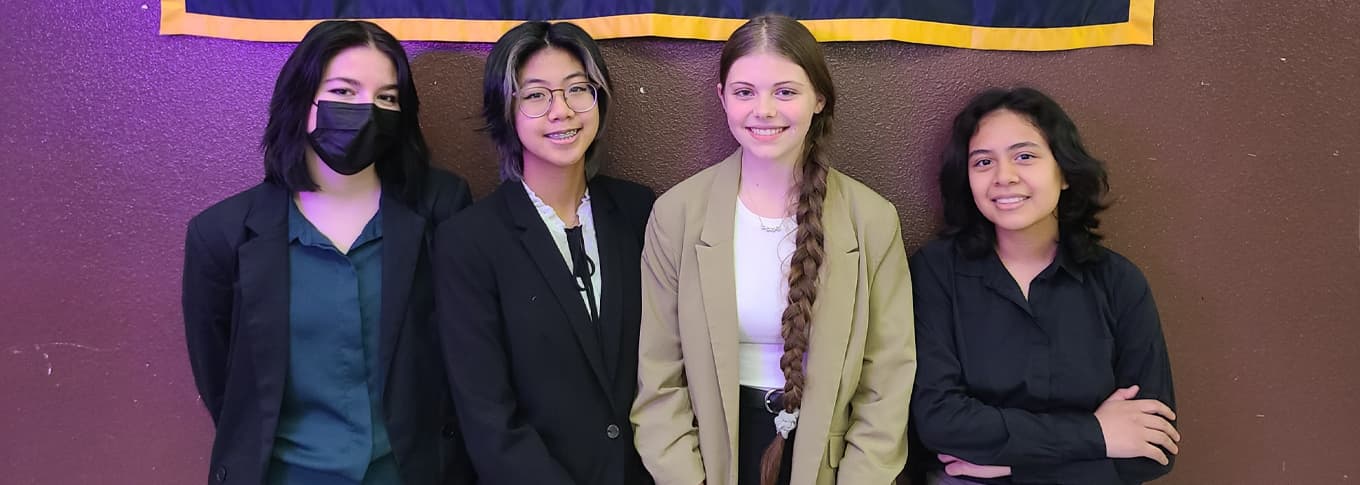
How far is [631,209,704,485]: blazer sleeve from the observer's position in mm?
1672

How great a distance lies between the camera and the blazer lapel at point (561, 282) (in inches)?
65.9

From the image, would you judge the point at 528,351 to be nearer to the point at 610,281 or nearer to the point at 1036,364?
the point at 610,281

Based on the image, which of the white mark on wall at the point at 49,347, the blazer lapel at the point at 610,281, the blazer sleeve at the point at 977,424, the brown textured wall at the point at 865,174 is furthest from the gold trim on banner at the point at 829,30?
the white mark on wall at the point at 49,347

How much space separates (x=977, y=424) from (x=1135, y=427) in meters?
0.35

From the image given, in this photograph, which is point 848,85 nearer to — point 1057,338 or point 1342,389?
point 1057,338

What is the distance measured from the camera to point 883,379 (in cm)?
170

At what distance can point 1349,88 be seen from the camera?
6.77 ft

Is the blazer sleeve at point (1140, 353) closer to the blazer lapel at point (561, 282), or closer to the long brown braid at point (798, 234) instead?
the long brown braid at point (798, 234)

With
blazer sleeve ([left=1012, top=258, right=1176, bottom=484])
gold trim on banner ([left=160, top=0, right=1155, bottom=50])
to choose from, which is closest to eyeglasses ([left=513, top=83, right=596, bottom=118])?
gold trim on banner ([left=160, top=0, right=1155, bottom=50])

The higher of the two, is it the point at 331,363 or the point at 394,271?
the point at 394,271

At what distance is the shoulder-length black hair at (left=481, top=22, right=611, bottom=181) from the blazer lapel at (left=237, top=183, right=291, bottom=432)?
0.50 meters

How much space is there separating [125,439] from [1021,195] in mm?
2485

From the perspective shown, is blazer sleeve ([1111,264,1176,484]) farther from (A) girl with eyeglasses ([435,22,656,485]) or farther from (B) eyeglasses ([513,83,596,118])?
(B) eyeglasses ([513,83,596,118])

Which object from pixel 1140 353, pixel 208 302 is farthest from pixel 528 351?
pixel 1140 353
